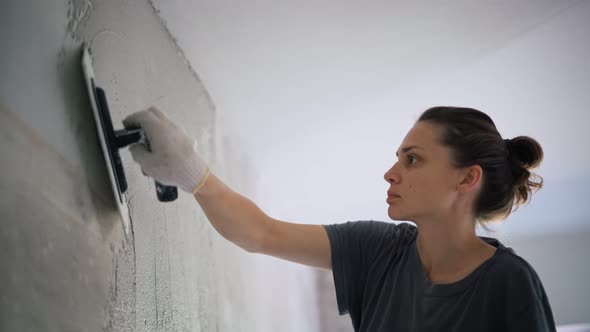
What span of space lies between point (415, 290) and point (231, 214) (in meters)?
0.50

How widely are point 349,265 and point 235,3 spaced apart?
84 cm

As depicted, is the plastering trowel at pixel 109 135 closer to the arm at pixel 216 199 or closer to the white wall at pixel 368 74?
the arm at pixel 216 199

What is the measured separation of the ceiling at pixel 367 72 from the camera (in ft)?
5.41

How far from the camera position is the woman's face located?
1.28 m

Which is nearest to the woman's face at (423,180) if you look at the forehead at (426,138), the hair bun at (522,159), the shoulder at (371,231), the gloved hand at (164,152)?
the forehead at (426,138)

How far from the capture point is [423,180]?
128 centimetres

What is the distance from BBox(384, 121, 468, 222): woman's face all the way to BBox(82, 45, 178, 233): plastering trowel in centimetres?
65

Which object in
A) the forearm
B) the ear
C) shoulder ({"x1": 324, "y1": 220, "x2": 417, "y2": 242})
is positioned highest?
the ear

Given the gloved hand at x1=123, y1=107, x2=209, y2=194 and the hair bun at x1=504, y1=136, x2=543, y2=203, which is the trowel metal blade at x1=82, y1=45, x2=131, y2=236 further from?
the hair bun at x1=504, y1=136, x2=543, y2=203

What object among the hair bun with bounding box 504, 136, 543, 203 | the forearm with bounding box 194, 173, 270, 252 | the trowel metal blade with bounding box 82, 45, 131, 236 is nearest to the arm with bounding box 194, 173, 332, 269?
the forearm with bounding box 194, 173, 270, 252

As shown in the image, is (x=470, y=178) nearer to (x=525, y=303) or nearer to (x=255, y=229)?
(x=525, y=303)

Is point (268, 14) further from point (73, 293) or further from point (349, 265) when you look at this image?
point (73, 293)

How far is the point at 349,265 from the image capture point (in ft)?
4.40

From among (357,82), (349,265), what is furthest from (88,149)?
(357,82)
